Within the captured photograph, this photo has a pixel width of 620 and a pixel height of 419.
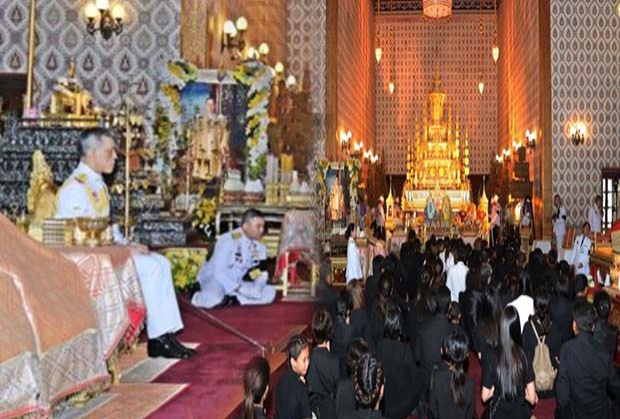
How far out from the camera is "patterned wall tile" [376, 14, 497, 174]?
3475 cm

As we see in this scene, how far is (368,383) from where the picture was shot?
10.8 ft

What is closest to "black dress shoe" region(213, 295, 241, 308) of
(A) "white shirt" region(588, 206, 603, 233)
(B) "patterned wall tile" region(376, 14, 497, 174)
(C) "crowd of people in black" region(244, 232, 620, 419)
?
(C) "crowd of people in black" region(244, 232, 620, 419)

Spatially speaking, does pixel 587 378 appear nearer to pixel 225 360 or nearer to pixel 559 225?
pixel 225 360

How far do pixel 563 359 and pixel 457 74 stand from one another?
1229 inches

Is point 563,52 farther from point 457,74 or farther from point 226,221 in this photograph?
point 226,221

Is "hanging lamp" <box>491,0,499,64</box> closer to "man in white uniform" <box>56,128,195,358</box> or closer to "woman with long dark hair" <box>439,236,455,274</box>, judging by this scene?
"woman with long dark hair" <box>439,236,455,274</box>

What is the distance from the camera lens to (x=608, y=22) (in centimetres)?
2084

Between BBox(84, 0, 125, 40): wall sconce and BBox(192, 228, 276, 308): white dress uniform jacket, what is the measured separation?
6.31 meters

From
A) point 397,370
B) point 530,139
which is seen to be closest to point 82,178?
point 397,370

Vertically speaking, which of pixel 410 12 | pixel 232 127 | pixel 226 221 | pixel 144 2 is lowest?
pixel 226 221

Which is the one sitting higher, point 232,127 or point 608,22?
point 608,22

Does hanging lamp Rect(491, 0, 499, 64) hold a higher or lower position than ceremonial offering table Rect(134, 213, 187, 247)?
higher

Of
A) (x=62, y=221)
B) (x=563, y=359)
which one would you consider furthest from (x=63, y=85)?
(x=563, y=359)

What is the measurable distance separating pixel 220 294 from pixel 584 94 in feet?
53.8
